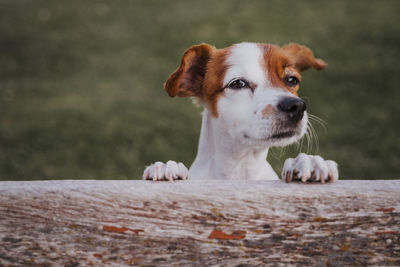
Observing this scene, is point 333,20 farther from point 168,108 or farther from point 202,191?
point 202,191

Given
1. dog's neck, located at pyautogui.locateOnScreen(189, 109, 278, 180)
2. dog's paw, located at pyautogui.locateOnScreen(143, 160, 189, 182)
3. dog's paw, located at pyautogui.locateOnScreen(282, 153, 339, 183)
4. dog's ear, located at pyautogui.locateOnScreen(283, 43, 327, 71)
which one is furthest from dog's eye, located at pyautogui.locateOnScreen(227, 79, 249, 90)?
dog's paw, located at pyautogui.locateOnScreen(282, 153, 339, 183)

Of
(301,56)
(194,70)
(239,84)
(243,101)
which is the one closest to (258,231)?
(243,101)

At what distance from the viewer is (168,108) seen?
793 centimetres

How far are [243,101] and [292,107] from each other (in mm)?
341

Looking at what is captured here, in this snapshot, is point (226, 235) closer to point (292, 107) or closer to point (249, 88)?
point (292, 107)

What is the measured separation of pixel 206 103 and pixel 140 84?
21.1 feet

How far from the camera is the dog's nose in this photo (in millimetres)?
2492

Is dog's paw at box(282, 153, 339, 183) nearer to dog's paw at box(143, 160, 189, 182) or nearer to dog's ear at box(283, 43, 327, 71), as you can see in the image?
dog's paw at box(143, 160, 189, 182)

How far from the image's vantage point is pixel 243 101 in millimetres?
2727

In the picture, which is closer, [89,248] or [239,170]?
[89,248]

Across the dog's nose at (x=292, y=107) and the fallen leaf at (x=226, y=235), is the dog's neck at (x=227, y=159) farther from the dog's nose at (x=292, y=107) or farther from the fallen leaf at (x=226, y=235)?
the fallen leaf at (x=226, y=235)

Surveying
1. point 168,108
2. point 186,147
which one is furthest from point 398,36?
point 186,147

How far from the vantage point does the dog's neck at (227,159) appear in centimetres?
289

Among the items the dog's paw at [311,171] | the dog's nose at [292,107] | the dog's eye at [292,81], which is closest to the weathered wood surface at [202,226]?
the dog's paw at [311,171]
